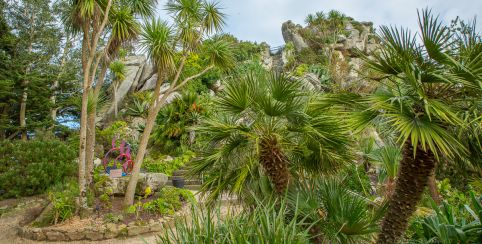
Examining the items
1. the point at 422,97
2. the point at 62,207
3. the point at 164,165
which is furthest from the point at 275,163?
the point at 164,165

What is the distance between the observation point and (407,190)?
3.37 metres

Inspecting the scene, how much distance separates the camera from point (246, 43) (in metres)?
26.2

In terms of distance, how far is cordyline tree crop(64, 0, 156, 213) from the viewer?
7.50 metres

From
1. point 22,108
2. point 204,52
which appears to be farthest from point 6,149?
point 22,108

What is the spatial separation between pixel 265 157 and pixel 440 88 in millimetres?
2103

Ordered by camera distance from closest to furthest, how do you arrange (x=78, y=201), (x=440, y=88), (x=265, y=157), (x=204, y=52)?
(x=440, y=88) → (x=265, y=157) → (x=78, y=201) → (x=204, y=52)

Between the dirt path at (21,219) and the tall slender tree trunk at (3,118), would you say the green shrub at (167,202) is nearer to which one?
the dirt path at (21,219)

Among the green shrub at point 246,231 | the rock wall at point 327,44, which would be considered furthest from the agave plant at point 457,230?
the rock wall at point 327,44

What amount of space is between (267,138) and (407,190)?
169 centimetres

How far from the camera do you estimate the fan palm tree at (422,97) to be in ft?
9.78

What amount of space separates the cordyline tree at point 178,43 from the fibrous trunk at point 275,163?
4.53 metres

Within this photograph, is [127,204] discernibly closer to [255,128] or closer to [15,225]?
[15,225]

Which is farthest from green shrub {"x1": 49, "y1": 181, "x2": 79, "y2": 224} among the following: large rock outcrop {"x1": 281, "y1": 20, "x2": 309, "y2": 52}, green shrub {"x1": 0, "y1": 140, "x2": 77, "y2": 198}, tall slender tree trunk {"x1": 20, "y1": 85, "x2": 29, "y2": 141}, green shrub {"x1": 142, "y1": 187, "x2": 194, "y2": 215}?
large rock outcrop {"x1": 281, "y1": 20, "x2": 309, "y2": 52}

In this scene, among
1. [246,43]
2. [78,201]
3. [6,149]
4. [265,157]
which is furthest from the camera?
[246,43]
